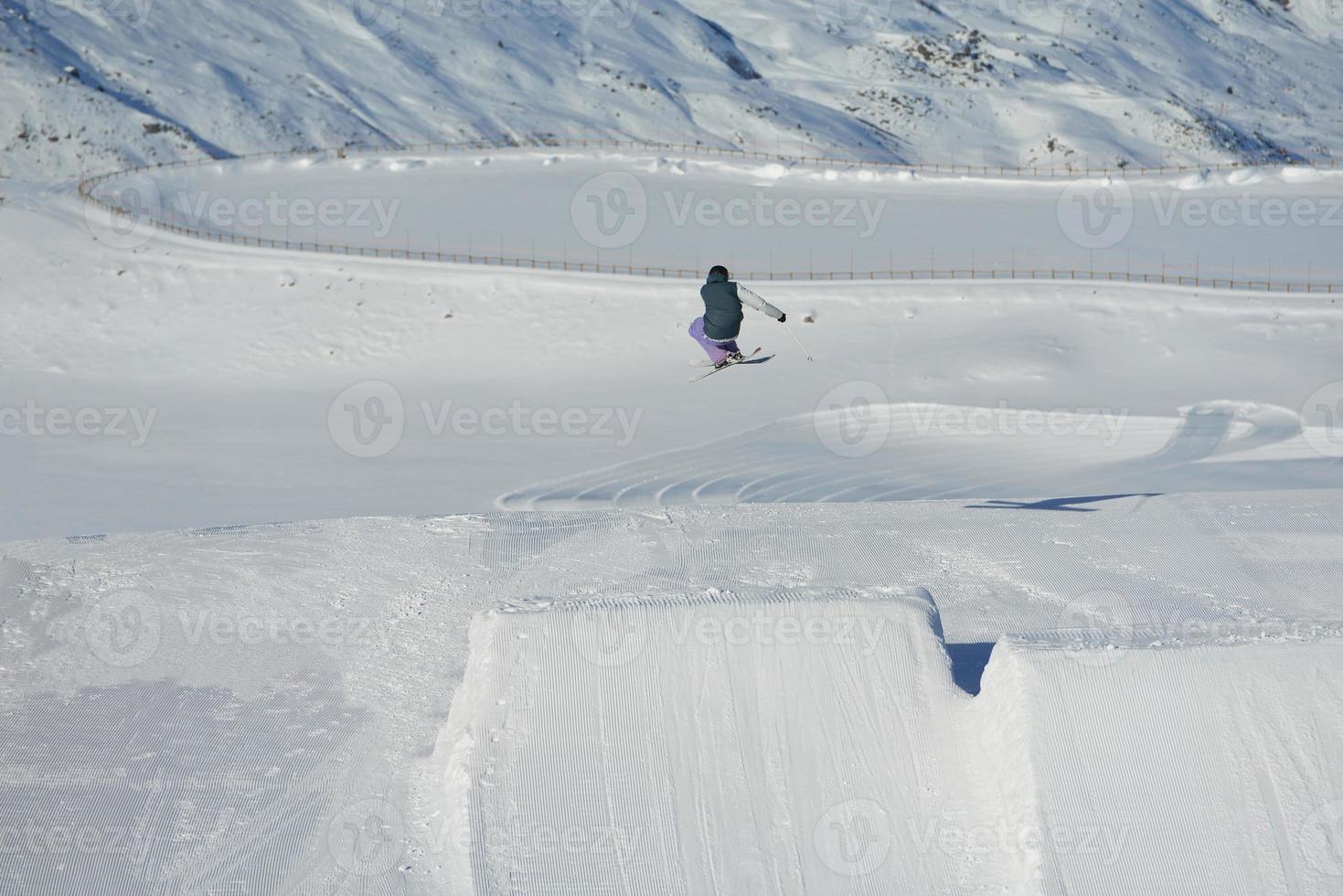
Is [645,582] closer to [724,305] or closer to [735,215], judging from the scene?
[724,305]

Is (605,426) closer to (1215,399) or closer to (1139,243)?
(1215,399)

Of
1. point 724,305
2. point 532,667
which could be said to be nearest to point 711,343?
point 724,305

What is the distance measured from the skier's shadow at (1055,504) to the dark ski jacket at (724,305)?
313 inches

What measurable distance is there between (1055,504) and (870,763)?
1089 centimetres

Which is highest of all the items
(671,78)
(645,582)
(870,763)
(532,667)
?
(671,78)

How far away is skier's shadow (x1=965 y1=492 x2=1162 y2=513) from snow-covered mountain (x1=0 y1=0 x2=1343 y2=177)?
95.6 feet

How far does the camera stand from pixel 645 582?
791 inches

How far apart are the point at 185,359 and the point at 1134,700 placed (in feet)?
80.7

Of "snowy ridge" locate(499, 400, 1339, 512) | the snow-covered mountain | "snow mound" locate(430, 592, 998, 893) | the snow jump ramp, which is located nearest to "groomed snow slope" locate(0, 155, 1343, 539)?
"snowy ridge" locate(499, 400, 1339, 512)

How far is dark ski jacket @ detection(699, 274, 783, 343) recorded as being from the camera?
1630 centimetres

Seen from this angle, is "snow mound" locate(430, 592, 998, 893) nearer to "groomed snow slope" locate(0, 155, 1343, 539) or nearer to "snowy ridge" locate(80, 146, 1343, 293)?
"groomed snow slope" locate(0, 155, 1343, 539)

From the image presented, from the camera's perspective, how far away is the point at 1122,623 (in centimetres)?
1878

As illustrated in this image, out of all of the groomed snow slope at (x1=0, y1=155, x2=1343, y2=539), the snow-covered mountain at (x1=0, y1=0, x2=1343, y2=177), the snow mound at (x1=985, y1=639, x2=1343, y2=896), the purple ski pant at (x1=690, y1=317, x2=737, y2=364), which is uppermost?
the snow-covered mountain at (x1=0, y1=0, x2=1343, y2=177)

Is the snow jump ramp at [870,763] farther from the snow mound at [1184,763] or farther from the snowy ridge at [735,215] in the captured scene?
the snowy ridge at [735,215]
